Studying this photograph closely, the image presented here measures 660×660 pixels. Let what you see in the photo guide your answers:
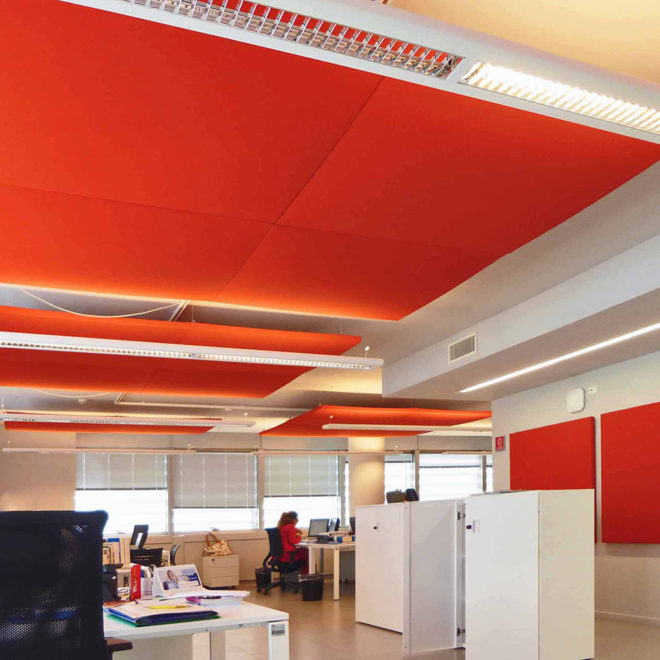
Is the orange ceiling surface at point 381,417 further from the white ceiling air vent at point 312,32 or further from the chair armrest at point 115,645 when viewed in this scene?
the white ceiling air vent at point 312,32

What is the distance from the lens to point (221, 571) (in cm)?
1720

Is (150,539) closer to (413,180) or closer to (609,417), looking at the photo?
(609,417)

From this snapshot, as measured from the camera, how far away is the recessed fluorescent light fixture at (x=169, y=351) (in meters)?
7.49

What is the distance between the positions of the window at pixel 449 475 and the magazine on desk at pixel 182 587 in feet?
54.8

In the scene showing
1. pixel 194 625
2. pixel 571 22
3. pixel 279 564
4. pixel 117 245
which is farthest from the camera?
pixel 279 564

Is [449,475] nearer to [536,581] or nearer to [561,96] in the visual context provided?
[536,581]

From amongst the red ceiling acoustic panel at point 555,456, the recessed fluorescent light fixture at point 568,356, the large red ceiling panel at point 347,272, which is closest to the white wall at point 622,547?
the red ceiling acoustic panel at point 555,456

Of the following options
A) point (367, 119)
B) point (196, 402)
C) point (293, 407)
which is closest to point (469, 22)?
point (367, 119)

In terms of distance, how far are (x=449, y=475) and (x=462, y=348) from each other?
12576mm

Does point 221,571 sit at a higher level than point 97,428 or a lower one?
lower

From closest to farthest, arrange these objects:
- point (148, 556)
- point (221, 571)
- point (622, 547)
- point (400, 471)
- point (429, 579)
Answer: point (429, 579), point (622, 547), point (148, 556), point (221, 571), point (400, 471)

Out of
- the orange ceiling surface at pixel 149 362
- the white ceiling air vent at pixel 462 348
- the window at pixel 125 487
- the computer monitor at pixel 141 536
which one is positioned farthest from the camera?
the window at pixel 125 487

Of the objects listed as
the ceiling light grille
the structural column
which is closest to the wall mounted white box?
the ceiling light grille

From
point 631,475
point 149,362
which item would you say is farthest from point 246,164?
point 631,475
